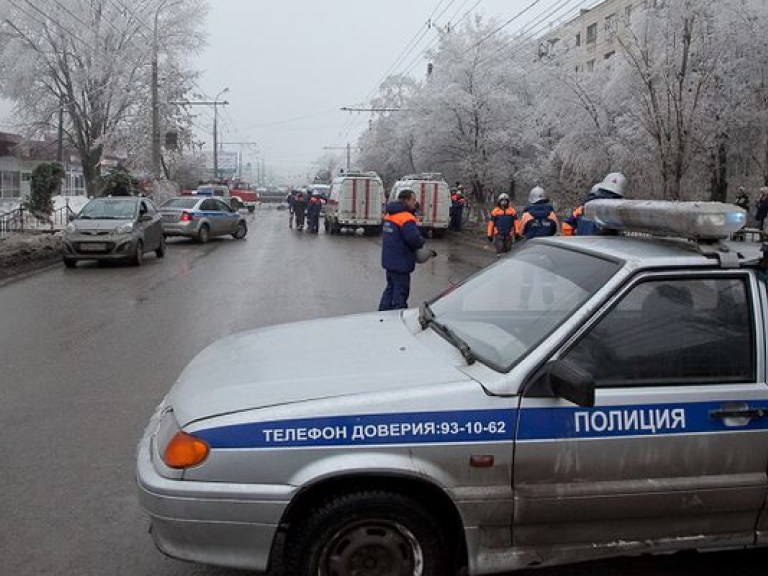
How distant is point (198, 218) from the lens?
2395cm

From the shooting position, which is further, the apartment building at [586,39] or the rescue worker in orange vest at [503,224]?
the apartment building at [586,39]

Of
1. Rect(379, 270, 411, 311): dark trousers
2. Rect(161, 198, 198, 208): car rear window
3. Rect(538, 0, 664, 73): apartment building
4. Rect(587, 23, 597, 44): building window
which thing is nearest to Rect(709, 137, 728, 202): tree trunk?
Rect(538, 0, 664, 73): apartment building

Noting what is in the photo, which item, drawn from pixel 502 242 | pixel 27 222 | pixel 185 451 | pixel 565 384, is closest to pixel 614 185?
pixel 565 384

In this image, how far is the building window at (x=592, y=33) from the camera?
6166 cm

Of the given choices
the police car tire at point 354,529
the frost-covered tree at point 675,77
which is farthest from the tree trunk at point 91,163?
the police car tire at point 354,529

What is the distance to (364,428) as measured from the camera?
2.98 m

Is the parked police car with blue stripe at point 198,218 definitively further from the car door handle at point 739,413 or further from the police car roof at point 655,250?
the car door handle at point 739,413

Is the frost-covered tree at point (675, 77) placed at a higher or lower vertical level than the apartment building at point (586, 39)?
lower

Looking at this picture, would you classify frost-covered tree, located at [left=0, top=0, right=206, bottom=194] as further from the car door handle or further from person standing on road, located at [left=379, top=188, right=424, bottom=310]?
the car door handle

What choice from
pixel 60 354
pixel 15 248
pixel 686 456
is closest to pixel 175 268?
pixel 15 248

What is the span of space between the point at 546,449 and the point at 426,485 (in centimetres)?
51

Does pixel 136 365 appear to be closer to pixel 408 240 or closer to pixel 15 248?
pixel 408 240

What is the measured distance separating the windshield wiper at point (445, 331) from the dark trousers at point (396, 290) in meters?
4.20

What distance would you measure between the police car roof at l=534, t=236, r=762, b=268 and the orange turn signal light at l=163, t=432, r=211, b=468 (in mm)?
2028
